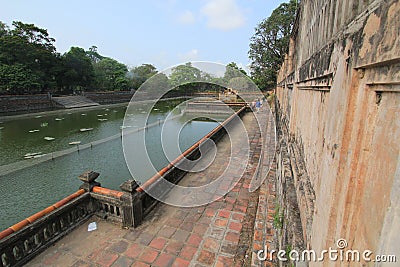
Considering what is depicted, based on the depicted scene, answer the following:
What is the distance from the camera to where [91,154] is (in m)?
7.92

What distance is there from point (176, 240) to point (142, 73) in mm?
42567

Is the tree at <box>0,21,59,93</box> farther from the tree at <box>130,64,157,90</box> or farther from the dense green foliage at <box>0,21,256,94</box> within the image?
the tree at <box>130,64,157,90</box>

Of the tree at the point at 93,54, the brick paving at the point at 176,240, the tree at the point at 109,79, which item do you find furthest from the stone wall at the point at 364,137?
the tree at the point at 93,54

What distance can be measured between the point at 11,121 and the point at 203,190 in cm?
1682

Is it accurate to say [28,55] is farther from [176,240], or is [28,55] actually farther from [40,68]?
[176,240]

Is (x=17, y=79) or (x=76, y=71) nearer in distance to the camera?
(x=17, y=79)

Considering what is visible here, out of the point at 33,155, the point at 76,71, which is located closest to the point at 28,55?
the point at 76,71

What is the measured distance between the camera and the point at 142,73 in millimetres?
41500

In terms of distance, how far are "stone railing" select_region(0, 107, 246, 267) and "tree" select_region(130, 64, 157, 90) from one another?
1402 inches

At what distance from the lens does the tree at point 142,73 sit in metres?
37.9

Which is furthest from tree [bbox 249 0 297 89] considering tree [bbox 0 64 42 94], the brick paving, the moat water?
tree [bbox 0 64 42 94]

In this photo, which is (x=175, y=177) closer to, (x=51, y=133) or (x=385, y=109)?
(x=385, y=109)

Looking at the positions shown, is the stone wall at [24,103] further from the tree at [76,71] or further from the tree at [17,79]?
the tree at [76,71]

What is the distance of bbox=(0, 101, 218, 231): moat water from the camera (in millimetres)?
4758
